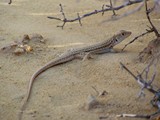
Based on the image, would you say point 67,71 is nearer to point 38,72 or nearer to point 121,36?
point 38,72

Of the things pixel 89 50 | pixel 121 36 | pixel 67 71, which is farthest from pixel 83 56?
pixel 121 36

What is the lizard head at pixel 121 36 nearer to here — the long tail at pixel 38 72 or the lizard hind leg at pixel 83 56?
the lizard hind leg at pixel 83 56

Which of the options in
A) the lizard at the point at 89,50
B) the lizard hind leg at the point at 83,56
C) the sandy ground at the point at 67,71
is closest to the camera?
the sandy ground at the point at 67,71

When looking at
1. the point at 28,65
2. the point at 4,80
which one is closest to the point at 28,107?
the point at 4,80

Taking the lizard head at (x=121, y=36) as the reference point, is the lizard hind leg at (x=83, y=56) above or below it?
below

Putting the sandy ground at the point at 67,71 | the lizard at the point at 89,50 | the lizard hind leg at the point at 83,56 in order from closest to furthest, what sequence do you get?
the sandy ground at the point at 67,71 < the lizard at the point at 89,50 < the lizard hind leg at the point at 83,56

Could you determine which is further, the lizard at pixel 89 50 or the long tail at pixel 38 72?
the lizard at pixel 89 50

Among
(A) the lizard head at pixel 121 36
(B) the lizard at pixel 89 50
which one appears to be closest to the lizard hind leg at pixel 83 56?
(B) the lizard at pixel 89 50

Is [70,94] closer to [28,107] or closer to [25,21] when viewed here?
[28,107]

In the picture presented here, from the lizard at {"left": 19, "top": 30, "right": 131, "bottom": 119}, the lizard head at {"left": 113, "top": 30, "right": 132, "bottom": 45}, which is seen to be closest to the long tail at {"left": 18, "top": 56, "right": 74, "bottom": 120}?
the lizard at {"left": 19, "top": 30, "right": 131, "bottom": 119}
